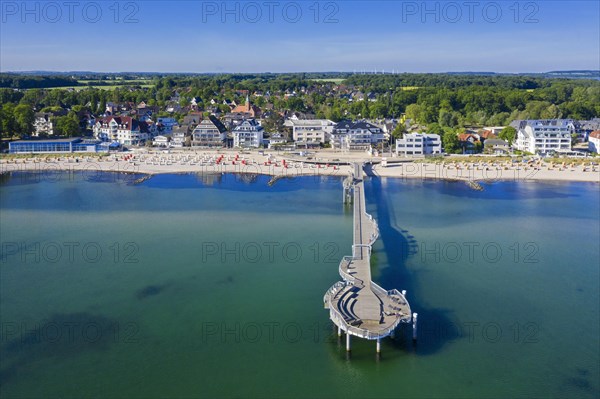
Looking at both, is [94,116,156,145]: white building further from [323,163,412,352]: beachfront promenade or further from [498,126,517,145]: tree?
[323,163,412,352]: beachfront promenade

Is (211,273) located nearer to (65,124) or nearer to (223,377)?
(223,377)

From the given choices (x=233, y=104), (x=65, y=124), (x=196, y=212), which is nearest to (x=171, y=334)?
(x=196, y=212)

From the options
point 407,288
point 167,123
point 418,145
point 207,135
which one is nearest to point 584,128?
point 418,145

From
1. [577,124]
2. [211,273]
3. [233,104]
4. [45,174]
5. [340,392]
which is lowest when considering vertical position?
[340,392]

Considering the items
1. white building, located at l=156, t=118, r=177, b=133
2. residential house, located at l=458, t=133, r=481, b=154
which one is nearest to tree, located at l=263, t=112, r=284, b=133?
white building, located at l=156, t=118, r=177, b=133

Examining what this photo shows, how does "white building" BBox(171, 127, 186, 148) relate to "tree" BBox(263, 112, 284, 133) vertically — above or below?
below

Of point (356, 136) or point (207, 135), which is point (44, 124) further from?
point (356, 136)
